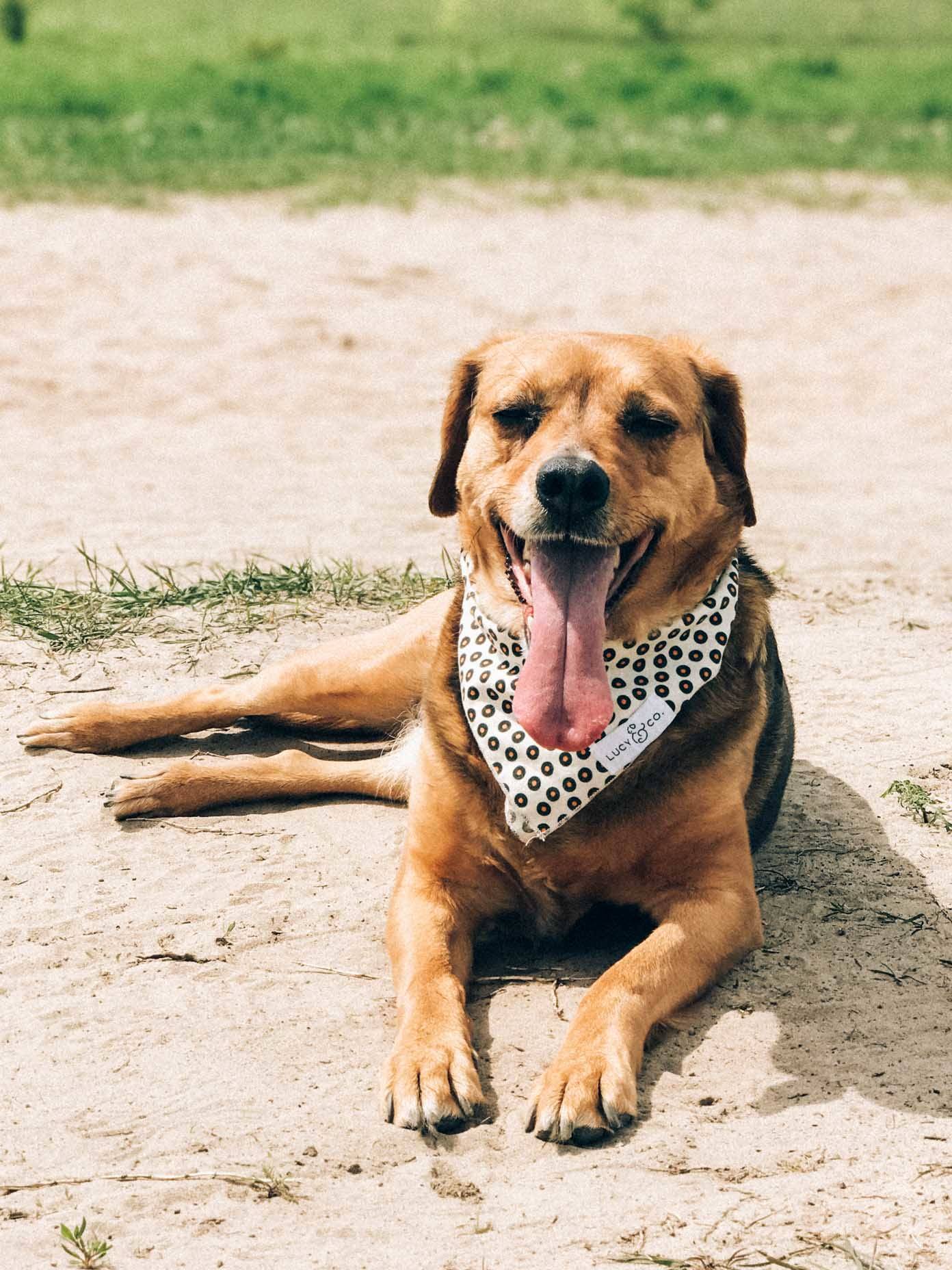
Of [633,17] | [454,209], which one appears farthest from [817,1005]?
[633,17]

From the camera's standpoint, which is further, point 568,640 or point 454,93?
point 454,93

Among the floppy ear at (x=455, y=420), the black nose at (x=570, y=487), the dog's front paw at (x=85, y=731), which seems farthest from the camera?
the dog's front paw at (x=85, y=731)

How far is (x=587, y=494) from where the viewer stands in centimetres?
389

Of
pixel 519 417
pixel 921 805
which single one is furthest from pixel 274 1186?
pixel 921 805

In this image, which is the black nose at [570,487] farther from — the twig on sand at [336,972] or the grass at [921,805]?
the grass at [921,805]

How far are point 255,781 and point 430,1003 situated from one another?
1.57m

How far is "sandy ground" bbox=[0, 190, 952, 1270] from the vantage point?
3148mm

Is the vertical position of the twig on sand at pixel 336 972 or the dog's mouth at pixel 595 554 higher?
the dog's mouth at pixel 595 554

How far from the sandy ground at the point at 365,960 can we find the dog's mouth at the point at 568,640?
2.40 ft

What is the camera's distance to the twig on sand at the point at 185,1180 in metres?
3.19

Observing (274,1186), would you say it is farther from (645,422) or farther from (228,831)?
(645,422)

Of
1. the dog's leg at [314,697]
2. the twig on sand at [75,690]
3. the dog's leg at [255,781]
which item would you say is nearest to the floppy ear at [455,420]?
the dog's leg at [314,697]

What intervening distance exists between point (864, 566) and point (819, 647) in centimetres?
147

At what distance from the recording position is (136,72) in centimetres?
2180
